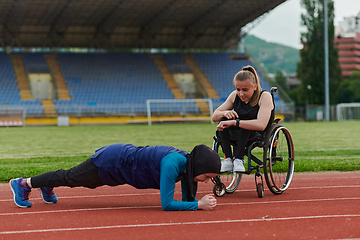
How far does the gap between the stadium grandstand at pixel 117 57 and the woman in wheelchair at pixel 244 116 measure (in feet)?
85.6

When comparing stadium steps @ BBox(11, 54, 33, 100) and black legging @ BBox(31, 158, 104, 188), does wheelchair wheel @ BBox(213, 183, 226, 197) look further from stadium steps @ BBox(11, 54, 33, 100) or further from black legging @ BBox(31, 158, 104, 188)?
stadium steps @ BBox(11, 54, 33, 100)

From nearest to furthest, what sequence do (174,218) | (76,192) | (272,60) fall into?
(174,218) → (76,192) → (272,60)

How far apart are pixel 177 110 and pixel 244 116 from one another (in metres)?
27.0

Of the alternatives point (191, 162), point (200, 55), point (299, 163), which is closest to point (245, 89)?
point (191, 162)

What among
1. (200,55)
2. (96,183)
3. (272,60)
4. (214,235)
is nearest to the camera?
(214,235)

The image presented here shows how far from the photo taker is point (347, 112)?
36.0 meters

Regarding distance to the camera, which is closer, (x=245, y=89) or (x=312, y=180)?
(x=245, y=89)

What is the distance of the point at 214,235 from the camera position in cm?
339

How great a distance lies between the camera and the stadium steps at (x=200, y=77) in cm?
3534

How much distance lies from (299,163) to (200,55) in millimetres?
32875

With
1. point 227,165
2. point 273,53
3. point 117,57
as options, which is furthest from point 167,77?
point 273,53

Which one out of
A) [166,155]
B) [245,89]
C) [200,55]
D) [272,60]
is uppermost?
[272,60]

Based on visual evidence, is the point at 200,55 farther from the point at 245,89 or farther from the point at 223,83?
the point at 245,89

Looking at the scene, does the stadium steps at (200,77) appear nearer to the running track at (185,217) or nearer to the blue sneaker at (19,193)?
the running track at (185,217)
